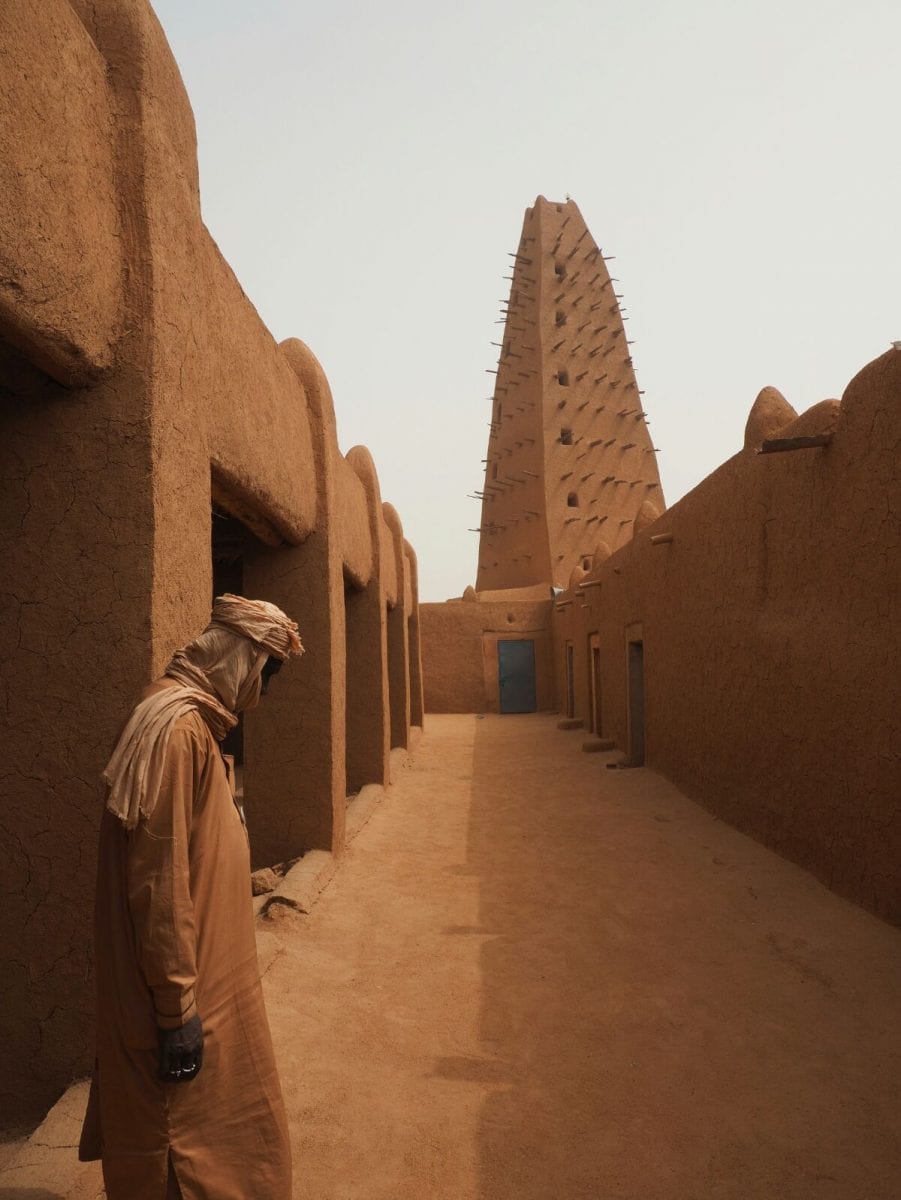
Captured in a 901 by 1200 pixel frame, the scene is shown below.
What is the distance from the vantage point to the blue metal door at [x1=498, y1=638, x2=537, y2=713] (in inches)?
929

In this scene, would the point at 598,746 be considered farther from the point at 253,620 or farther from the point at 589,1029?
the point at 253,620

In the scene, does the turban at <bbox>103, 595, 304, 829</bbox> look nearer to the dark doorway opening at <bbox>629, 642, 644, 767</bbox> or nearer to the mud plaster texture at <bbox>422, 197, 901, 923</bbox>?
the mud plaster texture at <bbox>422, 197, 901, 923</bbox>

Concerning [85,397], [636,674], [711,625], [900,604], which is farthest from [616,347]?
[85,397]

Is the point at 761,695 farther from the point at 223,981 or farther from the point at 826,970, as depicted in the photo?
the point at 223,981

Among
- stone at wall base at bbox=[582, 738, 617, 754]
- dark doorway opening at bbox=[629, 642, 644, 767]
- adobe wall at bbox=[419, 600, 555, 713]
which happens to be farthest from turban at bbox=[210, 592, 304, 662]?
adobe wall at bbox=[419, 600, 555, 713]

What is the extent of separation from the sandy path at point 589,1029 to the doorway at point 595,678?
27.7 ft

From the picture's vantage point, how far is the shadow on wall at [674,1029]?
3.07 m

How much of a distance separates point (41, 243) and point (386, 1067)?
3.47 m

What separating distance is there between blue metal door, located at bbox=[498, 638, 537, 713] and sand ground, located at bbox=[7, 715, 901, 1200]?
16004 millimetres

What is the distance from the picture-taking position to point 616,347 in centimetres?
3027

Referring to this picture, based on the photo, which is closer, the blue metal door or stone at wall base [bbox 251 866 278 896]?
stone at wall base [bbox 251 866 278 896]

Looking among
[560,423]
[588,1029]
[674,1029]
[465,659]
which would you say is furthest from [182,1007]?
[560,423]

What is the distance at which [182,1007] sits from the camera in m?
2.23

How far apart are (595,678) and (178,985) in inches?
581
